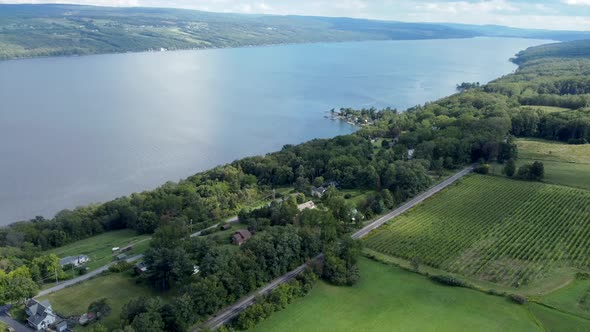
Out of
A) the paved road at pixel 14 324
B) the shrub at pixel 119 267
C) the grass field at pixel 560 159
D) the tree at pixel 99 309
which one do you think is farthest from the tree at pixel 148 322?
the grass field at pixel 560 159

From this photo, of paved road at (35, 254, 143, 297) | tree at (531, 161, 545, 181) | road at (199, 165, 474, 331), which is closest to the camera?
road at (199, 165, 474, 331)

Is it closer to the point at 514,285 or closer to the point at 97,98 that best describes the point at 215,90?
the point at 97,98

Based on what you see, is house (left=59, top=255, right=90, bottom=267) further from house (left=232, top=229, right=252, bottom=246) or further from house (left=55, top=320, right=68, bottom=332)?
house (left=232, top=229, right=252, bottom=246)

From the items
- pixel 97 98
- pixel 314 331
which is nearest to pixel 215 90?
pixel 97 98

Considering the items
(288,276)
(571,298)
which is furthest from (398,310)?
(571,298)

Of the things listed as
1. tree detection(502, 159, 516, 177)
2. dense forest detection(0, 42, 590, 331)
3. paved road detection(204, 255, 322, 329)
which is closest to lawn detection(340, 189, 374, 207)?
dense forest detection(0, 42, 590, 331)

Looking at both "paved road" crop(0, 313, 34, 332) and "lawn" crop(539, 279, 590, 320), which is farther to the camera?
"lawn" crop(539, 279, 590, 320)
